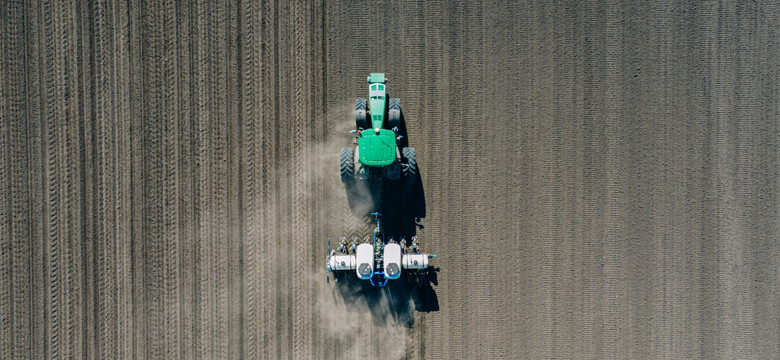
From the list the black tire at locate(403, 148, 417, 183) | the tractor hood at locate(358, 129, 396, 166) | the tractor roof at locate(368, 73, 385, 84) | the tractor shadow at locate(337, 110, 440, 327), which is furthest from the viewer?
the tractor shadow at locate(337, 110, 440, 327)

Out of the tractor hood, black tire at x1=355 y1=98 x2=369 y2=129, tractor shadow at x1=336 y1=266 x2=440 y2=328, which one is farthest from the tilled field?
the tractor hood

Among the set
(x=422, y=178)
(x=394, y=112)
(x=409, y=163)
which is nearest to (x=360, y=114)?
(x=394, y=112)

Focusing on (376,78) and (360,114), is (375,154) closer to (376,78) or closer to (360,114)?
(360,114)

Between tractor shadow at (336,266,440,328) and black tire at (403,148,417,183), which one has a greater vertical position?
black tire at (403,148,417,183)

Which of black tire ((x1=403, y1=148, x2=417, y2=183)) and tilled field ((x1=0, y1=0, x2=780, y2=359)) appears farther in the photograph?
tilled field ((x1=0, y1=0, x2=780, y2=359))

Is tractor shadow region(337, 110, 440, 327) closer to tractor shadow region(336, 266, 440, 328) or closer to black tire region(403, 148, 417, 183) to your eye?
tractor shadow region(336, 266, 440, 328)

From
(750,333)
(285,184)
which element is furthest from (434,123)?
(750,333)

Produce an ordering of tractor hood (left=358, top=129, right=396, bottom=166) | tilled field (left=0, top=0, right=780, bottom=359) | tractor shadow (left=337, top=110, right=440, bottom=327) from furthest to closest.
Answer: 1. tractor shadow (left=337, top=110, right=440, bottom=327)
2. tilled field (left=0, top=0, right=780, bottom=359)
3. tractor hood (left=358, top=129, right=396, bottom=166)

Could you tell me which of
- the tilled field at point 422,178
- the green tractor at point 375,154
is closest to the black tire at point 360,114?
the green tractor at point 375,154

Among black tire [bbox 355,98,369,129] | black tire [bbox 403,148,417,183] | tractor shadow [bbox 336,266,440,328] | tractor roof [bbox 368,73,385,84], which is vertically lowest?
tractor shadow [bbox 336,266,440,328]
